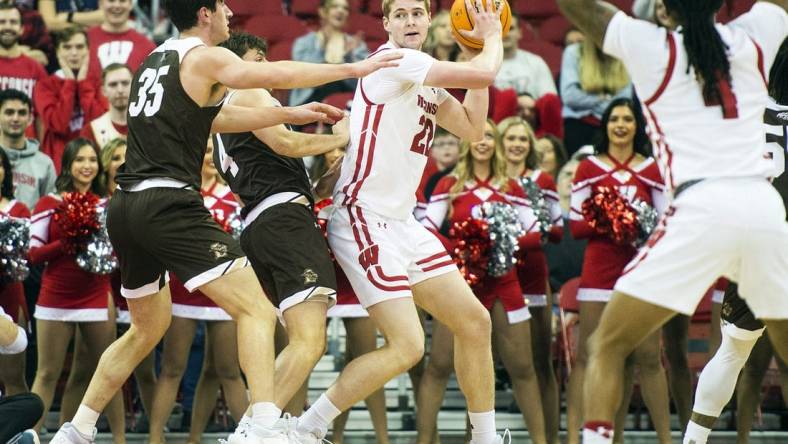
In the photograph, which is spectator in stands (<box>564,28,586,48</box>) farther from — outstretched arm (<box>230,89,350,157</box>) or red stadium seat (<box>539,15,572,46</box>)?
outstretched arm (<box>230,89,350,157</box>)

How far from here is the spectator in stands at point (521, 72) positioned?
1180 cm

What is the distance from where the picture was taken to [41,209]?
8.91 meters

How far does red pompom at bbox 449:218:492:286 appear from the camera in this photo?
340 inches

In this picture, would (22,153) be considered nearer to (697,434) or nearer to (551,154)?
(551,154)

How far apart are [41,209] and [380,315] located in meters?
3.50

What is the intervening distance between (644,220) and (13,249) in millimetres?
4423

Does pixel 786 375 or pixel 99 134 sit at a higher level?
pixel 99 134

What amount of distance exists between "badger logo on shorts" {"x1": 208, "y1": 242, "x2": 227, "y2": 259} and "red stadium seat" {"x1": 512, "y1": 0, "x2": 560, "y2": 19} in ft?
28.3

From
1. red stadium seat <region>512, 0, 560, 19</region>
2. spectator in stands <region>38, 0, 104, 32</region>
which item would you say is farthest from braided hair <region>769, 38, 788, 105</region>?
spectator in stands <region>38, 0, 104, 32</region>

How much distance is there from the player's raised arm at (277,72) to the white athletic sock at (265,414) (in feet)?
5.14

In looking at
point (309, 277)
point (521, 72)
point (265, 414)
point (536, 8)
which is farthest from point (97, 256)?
point (536, 8)

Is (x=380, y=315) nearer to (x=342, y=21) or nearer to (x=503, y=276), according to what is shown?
(x=503, y=276)

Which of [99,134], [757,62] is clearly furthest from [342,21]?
[757,62]

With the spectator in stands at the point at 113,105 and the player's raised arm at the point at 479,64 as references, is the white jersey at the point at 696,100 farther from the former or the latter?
the spectator in stands at the point at 113,105
